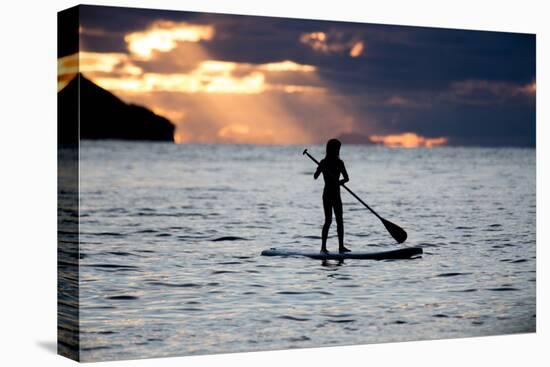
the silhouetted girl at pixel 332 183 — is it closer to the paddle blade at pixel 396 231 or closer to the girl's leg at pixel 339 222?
the girl's leg at pixel 339 222

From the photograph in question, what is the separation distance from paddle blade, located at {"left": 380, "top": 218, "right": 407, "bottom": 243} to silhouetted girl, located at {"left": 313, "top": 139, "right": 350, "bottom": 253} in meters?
0.56

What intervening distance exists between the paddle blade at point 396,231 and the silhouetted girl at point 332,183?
1.84ft

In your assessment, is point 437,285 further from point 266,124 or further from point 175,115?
point 175,115

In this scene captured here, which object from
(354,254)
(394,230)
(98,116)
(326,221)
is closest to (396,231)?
(394,230)

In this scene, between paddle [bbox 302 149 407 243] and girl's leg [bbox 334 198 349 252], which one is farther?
paddle [bbox 302 149 407 243]

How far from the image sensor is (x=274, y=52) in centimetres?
1141

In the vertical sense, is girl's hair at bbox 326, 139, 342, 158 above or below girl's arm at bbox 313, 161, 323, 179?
above

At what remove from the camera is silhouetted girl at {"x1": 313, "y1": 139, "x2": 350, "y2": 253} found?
1173 centimetres

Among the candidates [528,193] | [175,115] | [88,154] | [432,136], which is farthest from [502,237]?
[88,154]

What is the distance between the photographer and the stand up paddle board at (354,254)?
37.7 feet

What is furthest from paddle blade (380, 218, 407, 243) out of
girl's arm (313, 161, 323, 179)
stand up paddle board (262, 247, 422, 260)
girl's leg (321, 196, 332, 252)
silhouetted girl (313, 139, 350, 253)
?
girl's arm (313, 161, 323, 179)

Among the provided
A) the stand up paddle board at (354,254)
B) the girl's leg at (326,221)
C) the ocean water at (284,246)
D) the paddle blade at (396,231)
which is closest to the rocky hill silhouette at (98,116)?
the ocean water at (284,246)

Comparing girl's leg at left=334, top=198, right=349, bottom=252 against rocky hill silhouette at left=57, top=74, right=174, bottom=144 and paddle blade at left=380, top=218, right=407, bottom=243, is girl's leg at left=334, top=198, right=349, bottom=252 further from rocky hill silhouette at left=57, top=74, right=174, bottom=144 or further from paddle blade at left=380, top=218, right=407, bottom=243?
rocky hill silhouette at left=57, top=74, right=174, bottom=144

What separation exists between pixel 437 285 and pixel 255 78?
284 cm
